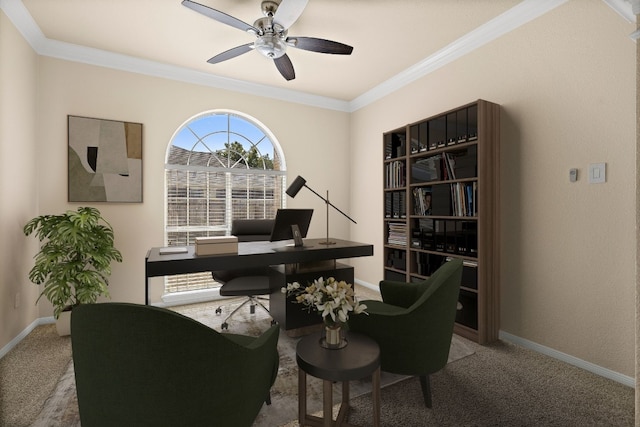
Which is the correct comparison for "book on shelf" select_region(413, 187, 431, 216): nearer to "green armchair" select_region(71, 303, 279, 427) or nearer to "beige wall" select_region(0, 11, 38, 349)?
"green armchair" select_region(71, 303, 279, 427)

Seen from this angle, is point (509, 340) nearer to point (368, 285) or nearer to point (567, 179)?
point (567, 179)

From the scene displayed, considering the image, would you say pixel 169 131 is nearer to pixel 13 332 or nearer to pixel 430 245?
pixel 13 332

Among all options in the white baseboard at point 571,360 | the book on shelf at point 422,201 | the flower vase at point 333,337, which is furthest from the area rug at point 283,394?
the book on shelf at point 422,201

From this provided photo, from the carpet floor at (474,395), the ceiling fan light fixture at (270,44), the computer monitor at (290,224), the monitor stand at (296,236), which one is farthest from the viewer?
the monitor stand at (296,236)

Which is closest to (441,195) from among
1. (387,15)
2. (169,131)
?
(387,15)

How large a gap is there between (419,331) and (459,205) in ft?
4.93

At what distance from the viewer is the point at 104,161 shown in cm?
333

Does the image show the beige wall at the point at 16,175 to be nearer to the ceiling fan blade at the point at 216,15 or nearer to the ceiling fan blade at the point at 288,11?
the ceiling fan blade at the point at 216,15

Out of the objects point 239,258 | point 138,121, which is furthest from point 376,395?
point 138,121

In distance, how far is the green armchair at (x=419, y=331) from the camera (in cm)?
169

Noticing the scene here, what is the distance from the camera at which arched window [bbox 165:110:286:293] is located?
385 cm

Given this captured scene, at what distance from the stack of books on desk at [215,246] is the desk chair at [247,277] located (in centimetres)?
64

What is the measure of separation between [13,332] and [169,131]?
246cm

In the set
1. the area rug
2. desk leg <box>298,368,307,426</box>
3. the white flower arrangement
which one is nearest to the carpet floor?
the area rug
